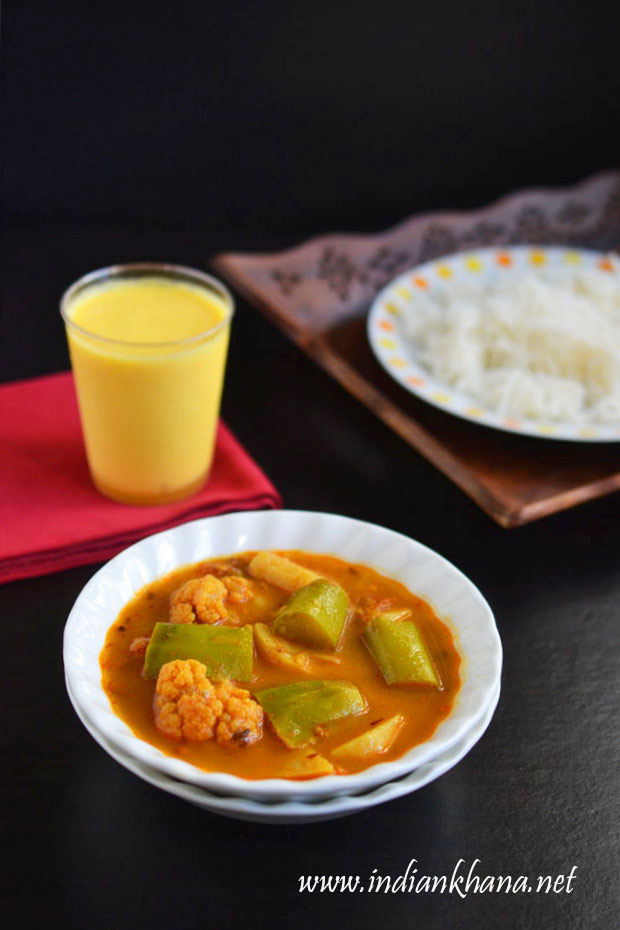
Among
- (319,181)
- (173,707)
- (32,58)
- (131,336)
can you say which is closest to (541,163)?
(319,181)

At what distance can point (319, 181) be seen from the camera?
9.09ft

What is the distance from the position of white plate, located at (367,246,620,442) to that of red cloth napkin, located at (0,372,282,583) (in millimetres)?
309

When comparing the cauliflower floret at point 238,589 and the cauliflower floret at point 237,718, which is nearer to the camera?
the cauliflower floret at point 237,718

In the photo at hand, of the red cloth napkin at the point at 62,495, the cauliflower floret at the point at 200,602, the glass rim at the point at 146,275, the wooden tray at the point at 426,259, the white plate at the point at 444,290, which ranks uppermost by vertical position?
the glass rim at the point at 146,275

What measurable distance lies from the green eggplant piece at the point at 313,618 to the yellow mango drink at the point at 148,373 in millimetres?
413

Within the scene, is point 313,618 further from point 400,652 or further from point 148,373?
point 148,373

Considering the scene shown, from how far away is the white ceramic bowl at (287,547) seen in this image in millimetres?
939

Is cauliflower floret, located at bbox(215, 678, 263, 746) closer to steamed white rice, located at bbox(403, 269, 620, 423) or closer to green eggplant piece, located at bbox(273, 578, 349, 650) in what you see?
green eggplant piece, located at bbox(273, 578, 349, 650)

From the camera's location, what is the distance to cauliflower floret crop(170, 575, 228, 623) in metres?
1.14

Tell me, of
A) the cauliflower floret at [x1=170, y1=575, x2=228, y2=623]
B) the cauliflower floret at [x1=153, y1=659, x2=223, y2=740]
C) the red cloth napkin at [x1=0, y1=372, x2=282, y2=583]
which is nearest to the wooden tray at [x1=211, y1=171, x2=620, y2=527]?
the red cloth napkin at [x1=0, y1=372, x2=282, y2=583]

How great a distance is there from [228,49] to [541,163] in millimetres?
977

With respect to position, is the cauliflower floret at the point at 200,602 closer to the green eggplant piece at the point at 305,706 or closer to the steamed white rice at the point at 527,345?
the green eggplant piece at the point at 305,706

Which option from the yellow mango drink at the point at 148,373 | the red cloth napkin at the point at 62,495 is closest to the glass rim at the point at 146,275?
the yellow mango drink at the point at 148,373

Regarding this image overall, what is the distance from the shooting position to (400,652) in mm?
1111
